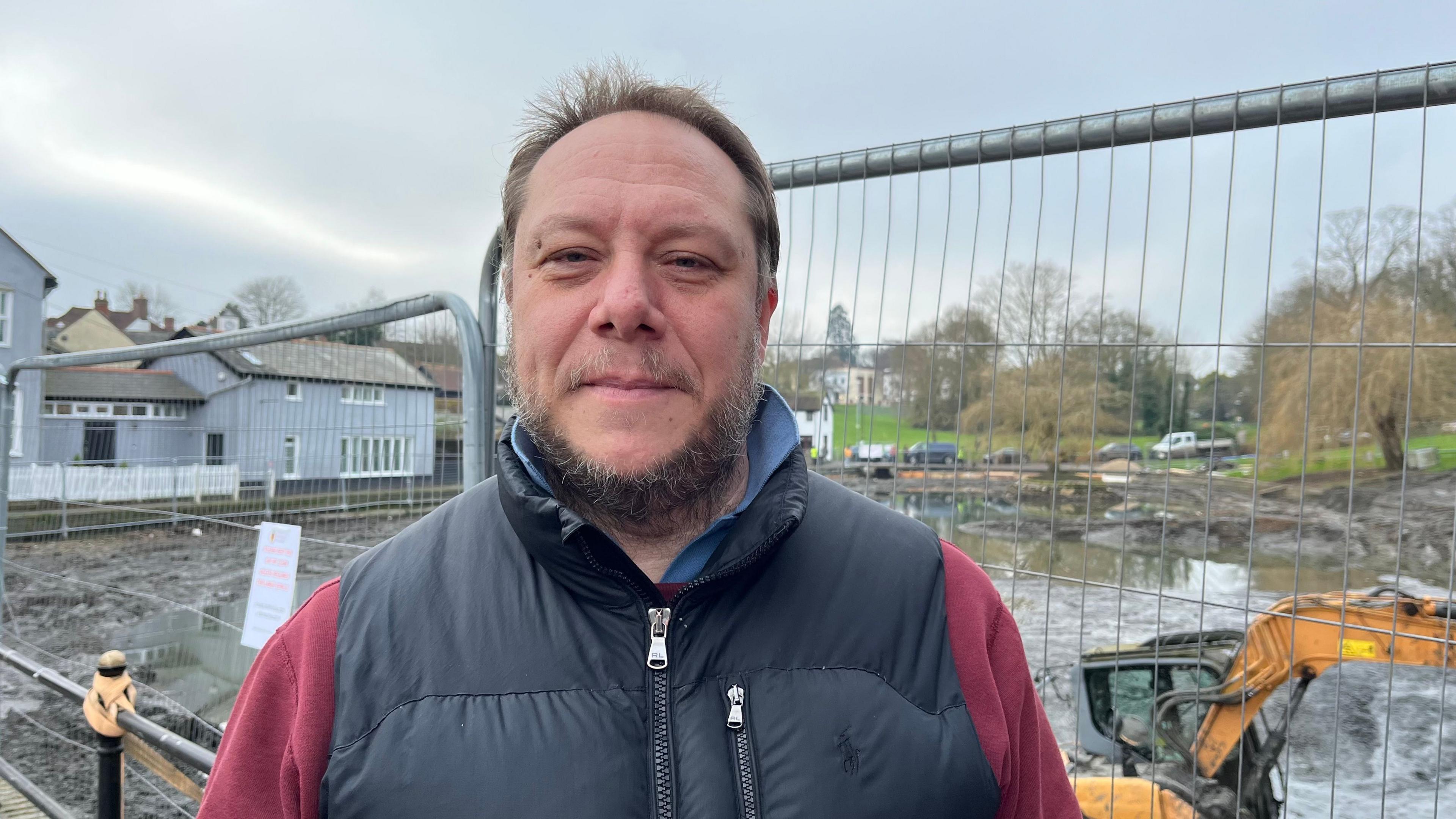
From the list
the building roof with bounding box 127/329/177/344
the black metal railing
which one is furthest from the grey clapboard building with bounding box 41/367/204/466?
the building roof with bounding box 127/329/177/344

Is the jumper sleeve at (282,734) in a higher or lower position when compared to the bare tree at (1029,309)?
lower

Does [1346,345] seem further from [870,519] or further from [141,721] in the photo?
[141,721]

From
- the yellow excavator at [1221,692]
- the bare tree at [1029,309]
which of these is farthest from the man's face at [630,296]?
the yellow excavator at [1221,692]

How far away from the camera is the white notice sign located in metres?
3.24

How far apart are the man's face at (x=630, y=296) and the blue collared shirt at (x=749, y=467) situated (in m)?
0.09

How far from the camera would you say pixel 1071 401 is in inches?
88.2

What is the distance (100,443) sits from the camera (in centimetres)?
500

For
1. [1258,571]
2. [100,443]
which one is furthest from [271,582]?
[1258,571]

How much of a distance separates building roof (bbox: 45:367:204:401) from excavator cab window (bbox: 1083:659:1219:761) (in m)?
4.90

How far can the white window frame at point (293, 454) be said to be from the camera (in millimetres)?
3545

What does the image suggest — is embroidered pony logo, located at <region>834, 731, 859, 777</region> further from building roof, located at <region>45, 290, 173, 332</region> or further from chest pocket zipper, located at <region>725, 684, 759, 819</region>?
building roof, located at <region>45, 290, 173, 332</region>

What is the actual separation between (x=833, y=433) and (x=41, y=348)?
26.4 feet

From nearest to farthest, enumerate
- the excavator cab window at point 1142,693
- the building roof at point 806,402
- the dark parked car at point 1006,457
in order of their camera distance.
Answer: the dark parked car at point 1006,457 → the building roof at point 806,402 → the excavator cab window at point 1142,693

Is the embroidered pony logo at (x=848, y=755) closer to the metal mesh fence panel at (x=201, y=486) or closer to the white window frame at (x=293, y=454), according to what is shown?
the metal mesh fence panel at (x=201, y=486)
